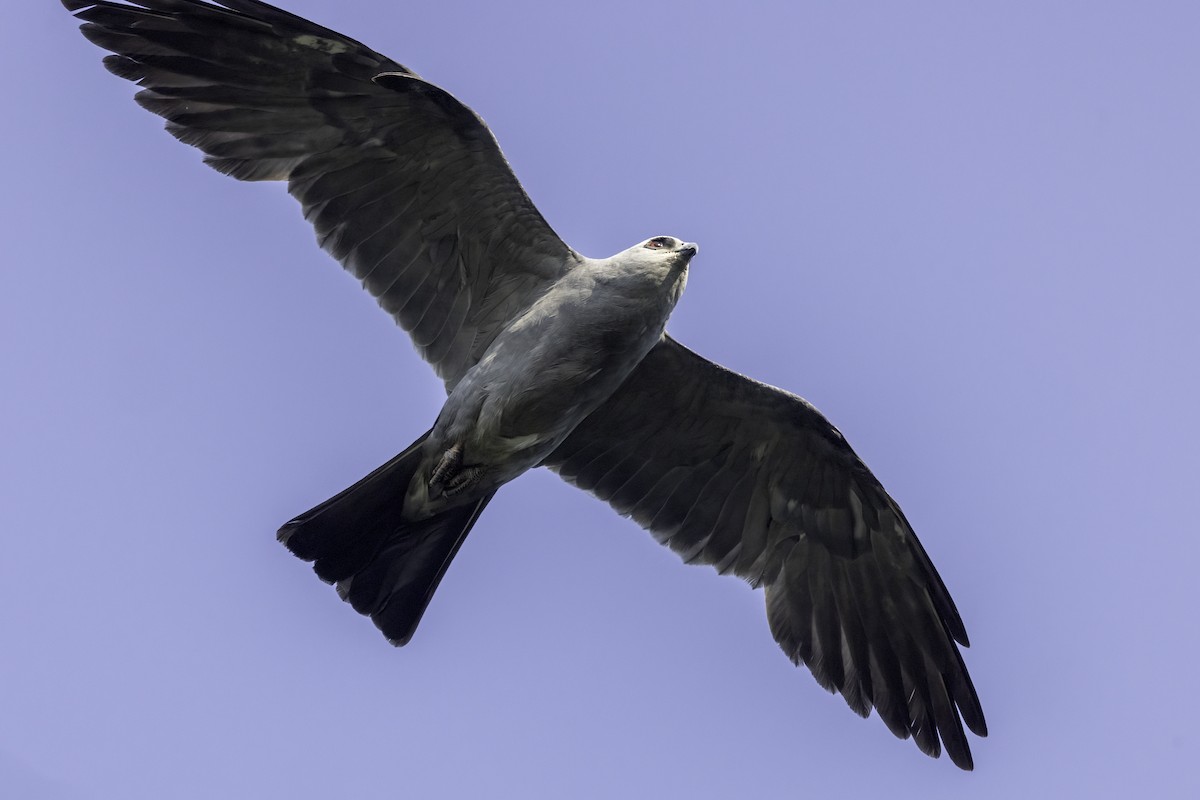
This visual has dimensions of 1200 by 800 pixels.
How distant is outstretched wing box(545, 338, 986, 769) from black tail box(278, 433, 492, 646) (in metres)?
1.28

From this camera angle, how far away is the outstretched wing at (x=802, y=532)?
11.7 meters

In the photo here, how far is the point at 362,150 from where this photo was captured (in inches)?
428

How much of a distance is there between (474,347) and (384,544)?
1.53 meters

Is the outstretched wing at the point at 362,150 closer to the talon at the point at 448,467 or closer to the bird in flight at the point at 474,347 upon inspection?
the bird in flight at the point at 474,347

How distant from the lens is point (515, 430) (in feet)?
34.7

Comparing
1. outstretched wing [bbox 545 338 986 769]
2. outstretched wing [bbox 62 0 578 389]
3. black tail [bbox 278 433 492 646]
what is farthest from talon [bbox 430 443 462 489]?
outstretched wing [bbox 545 338 986 769]

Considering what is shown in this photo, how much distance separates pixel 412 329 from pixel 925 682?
4.74m

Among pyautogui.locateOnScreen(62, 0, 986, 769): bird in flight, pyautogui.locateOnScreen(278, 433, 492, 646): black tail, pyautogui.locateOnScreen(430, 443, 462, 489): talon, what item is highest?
pyautogui.locateOnScreen(62, 0, 986, 769): bird in flight

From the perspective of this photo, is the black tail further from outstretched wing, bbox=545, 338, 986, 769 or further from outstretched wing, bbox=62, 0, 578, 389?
outstretched wing, bbox=545, 338, 986, 769

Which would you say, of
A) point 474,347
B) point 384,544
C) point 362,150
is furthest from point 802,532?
point 362,150

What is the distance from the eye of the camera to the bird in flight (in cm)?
1055

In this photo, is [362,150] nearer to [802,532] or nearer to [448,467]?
[448,467]

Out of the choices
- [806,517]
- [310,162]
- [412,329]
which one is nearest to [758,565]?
[806,517]

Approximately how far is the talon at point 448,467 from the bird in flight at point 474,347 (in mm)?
22
